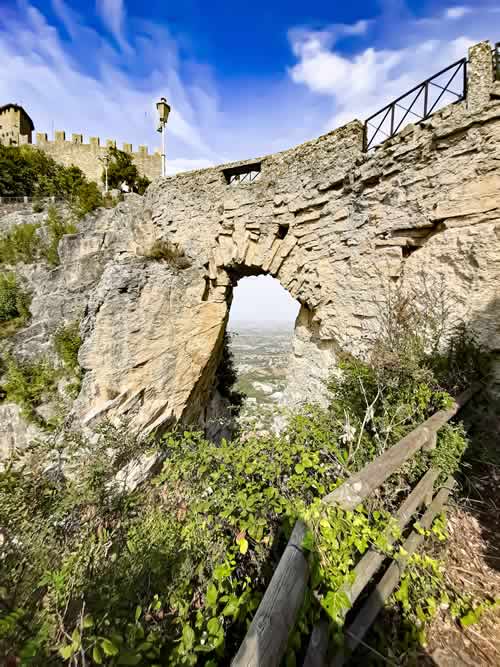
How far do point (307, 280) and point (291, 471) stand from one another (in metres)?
3.68

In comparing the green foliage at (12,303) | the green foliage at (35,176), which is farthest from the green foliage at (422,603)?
the green foliage at (35,176)

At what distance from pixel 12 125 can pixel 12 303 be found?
16.0 meters

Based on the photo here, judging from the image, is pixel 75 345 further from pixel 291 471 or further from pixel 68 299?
pixel 291 471

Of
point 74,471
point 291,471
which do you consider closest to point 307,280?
point 291,471

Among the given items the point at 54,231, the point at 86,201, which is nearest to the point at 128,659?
the point at 54,231

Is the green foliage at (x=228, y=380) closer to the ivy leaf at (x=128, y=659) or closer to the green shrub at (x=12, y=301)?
the green shrub at (x=12, y=301)

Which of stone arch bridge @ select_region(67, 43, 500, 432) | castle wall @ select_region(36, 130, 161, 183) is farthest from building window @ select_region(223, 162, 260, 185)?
castle wall @ select_region(36, 130, 161, 183)

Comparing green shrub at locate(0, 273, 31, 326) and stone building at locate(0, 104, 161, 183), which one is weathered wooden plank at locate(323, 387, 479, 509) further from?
stone building at locate(0, 104, 161, 183)

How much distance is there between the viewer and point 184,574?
6.64ft

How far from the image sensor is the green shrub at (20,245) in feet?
34.2

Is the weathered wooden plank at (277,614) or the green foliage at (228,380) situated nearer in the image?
Answer: the weathered wooden plank at (277,614)

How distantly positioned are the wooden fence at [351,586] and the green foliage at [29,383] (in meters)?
8.06

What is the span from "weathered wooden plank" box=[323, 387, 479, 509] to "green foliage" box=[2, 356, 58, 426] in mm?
8092

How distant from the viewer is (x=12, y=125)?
17094 millimetres
